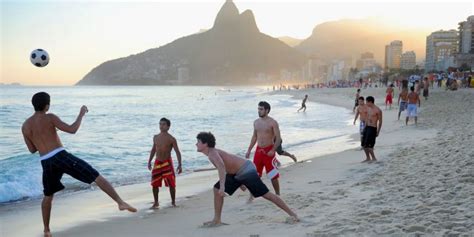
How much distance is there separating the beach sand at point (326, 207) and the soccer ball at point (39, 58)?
2338 millimetres

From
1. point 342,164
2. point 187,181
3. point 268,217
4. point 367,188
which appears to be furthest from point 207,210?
point 342,164

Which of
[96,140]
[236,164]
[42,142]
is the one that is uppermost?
[42,142]

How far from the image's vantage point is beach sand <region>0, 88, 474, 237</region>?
4.70 metres

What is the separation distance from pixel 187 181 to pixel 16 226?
3.91m

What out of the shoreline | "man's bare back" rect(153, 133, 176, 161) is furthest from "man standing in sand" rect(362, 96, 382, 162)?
"man's bare back" rect(153, 133, 176, 161)

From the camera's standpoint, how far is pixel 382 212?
5.05m

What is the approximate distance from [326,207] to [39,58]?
15.3 feet

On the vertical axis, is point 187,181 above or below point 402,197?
below

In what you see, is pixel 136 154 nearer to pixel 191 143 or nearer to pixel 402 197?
pixel 191 143

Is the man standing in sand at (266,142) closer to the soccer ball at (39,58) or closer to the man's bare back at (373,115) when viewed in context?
the soccer ball at (39,58)

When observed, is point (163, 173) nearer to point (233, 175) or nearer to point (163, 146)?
point (163, 146)

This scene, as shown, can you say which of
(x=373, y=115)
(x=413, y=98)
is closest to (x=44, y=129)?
(x=373, y=115)

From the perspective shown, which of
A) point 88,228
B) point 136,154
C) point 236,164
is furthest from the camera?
point 136,154

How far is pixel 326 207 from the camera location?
5727mm
